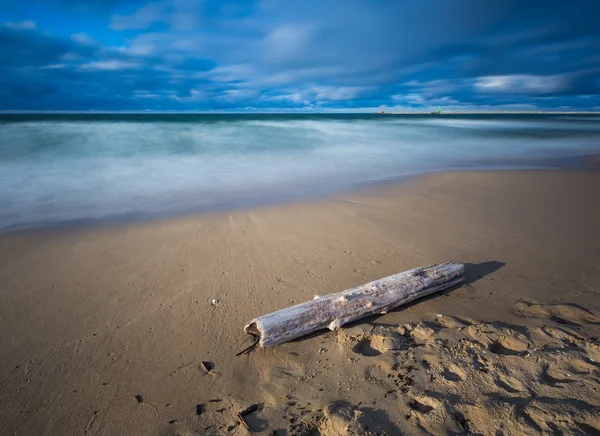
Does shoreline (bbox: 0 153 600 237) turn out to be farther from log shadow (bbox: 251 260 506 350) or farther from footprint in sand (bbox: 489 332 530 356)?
footprint in sand (bbox: 489 332 530 356)

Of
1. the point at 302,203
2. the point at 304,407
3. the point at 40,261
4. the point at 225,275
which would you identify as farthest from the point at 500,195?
the point at 40,261

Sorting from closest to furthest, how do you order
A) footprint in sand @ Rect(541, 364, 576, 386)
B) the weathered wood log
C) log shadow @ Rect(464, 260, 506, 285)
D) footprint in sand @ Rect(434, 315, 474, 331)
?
footprint in sand @ Rect(541, 364, 576, 386), the weathered wood log, footprint in sand @ Rect(434, 315, 474, 331), log shadow @ Rect(464, 260, 506, 285)

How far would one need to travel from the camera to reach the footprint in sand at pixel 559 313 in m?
3.44

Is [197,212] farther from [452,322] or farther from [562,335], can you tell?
[562,335]

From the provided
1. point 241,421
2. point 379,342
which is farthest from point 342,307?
point 241,421

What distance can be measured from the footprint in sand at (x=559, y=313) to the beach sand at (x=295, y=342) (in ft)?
0.07

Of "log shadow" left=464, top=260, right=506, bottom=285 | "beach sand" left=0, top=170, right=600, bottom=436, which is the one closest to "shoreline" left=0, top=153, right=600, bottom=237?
"beach sand" left=0, top=170, right=600, bottom=436

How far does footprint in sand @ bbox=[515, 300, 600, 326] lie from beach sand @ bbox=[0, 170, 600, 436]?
2cm

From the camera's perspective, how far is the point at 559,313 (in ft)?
11.8

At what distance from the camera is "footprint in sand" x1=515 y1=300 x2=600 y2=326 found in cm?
344

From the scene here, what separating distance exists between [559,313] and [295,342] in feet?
9.56

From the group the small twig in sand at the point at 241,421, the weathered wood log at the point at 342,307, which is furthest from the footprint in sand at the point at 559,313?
the small twig in sand at the point at 241,421

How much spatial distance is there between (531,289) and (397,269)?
65.3 inches

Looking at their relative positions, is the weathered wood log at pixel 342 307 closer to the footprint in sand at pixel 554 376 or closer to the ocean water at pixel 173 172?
the footprint in sand at pixel 554 376
